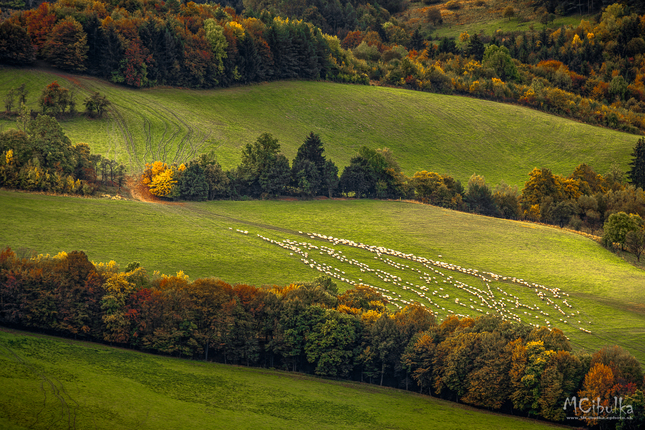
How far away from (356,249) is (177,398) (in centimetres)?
4432

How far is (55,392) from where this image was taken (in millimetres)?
51219

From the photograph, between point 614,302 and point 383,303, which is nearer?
point 383,303

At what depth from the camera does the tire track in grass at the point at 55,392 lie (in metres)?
48.2

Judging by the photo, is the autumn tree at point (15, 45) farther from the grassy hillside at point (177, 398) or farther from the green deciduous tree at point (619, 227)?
the green deciduous tree at point (619, 227)

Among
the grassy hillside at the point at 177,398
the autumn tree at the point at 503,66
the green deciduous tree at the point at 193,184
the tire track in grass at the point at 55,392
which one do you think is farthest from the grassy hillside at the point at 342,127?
the tire track in grass at the point at 55,392

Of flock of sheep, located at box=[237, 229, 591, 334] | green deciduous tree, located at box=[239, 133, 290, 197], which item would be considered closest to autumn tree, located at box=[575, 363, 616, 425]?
flock of sheep, located at box=[237, 229, 591, 334]

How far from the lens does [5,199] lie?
85.6m

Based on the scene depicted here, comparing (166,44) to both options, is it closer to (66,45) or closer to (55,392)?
(66,45)

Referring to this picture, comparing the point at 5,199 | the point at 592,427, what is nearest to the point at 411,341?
the point at 592,427

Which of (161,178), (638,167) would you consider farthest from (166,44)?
(638,167)

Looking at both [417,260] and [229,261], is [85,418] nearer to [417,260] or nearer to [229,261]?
[229,261]

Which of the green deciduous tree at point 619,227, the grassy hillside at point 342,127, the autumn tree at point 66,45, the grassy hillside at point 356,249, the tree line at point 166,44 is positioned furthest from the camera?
the tree line at point 166,44

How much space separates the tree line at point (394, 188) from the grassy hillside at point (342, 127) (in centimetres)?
860

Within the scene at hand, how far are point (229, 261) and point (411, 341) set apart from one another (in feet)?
98.0
